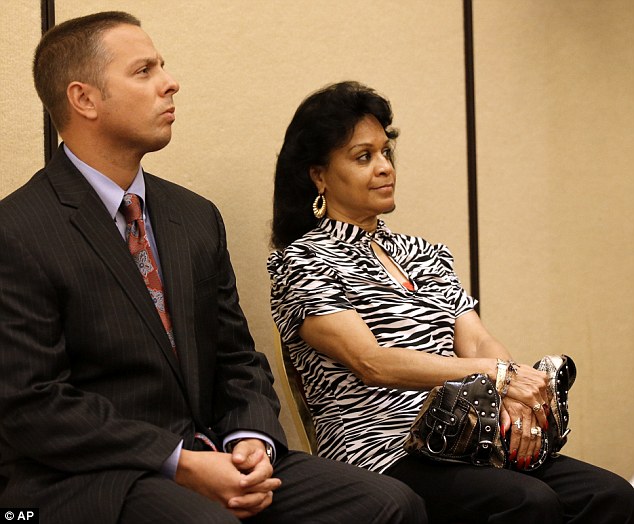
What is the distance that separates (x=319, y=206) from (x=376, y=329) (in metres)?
0.46

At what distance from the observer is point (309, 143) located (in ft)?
9.19

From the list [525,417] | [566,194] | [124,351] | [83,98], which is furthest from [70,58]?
[566,194]

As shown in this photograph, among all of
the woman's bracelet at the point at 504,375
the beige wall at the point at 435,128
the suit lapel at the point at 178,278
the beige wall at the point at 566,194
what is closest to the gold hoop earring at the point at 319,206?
the beige wall at the point at 435,128

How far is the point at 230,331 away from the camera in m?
2.30

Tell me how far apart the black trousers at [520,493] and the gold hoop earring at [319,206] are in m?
0.80

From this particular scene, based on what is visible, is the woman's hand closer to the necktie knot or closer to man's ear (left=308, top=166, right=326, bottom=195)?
man's ear (left=308, top=166, right=326, bottom=195)

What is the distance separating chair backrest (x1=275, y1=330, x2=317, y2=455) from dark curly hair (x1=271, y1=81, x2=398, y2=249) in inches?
14.0

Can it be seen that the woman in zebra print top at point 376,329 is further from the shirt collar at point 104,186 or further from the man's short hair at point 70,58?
the man's short hair at point 70,58

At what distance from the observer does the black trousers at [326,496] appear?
6.08ft

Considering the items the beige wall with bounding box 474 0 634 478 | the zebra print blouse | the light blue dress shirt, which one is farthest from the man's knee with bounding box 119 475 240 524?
the beige wall with bounding box 474 0 634 478

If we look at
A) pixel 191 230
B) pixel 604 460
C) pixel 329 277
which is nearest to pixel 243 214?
pixel 329 277

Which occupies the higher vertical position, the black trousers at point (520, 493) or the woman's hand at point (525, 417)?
the woman's hand at point (525, 417)

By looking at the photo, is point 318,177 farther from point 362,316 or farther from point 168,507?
point 168,507

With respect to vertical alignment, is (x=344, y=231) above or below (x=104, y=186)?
below
